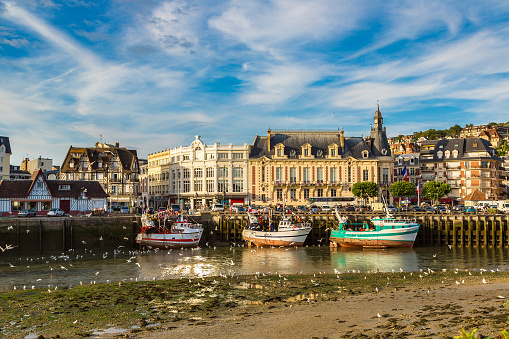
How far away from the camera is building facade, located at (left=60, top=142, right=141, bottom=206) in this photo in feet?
286

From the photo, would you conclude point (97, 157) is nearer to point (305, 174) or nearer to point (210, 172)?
point (210, 172)

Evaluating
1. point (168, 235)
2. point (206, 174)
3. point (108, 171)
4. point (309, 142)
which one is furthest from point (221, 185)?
point (168, 235)

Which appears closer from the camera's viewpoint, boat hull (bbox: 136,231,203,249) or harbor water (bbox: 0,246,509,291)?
harbor water (bbox: 0,246,509,291)

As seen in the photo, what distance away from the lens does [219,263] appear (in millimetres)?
37750

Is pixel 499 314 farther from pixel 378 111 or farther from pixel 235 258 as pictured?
pixel 378 111

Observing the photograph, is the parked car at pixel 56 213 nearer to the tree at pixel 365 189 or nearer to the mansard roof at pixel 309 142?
the mansard roof at pixel 309 142

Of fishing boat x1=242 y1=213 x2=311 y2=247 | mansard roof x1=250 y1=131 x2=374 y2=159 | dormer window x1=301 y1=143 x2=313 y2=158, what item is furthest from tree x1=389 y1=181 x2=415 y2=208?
fishing boat x1=242 y1=213 x2=311 y2=247

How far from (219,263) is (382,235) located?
19.5m

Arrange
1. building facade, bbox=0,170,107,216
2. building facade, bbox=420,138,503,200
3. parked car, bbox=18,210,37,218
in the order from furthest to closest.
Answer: building facade, bbox=420,138,503,200
building facade, bbox=0,170,107,216
parked car, bbox=18,210,37,218

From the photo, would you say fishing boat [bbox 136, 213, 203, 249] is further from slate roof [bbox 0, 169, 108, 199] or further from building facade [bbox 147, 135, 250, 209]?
building facade [bbox 147, 135, 250, 209]

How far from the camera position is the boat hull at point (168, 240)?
157ft

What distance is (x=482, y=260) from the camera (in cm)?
3922

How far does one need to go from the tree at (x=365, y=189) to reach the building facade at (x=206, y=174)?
Answer: 19.1m

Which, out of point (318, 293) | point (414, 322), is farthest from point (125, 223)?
point (414, 322)
